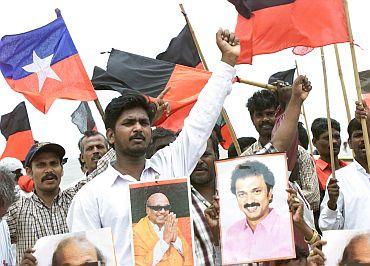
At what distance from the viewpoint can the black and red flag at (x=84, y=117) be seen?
1163 centimetres

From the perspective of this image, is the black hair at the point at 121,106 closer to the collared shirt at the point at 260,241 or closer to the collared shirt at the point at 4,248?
the collared shirt at the point at 4,248

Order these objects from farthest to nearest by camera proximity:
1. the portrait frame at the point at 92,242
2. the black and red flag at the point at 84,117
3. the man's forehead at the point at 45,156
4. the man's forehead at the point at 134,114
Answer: the black and red flag at the point at 84,117, the man's forehead at the point at 45,156, the man's forehead at the point at 134,114, the portrait frame at the point at 92,242

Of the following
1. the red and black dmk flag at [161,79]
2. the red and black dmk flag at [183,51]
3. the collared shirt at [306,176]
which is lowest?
the collared shirt at [306,176]

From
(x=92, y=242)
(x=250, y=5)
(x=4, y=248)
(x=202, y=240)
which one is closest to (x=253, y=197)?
(x=202, y=240)

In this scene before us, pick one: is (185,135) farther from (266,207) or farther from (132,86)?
(132,86)

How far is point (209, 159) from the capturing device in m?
5.39

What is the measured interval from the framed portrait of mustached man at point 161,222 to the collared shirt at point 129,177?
0.08m

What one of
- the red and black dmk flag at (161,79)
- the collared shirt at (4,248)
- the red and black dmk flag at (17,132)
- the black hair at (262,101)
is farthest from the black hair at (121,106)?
the red and black dmk flag at (17,132)

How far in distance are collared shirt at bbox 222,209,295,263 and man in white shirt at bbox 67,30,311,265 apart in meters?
0.57

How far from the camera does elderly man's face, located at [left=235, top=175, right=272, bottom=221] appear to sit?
4391 mm

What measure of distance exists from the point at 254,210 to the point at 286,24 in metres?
3.21

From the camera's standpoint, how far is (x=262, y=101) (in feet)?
23.6

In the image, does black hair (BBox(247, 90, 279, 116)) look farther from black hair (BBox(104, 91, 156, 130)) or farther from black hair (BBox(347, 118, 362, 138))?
black hair (BBox(104, 91, 156, 130))

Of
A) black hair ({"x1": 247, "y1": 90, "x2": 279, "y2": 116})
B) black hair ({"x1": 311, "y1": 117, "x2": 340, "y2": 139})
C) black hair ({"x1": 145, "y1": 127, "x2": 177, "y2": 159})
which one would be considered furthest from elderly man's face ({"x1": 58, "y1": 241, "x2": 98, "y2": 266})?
black hair ({"x1": 311, "y1": 117, "x2": 340, "y2": 139})
